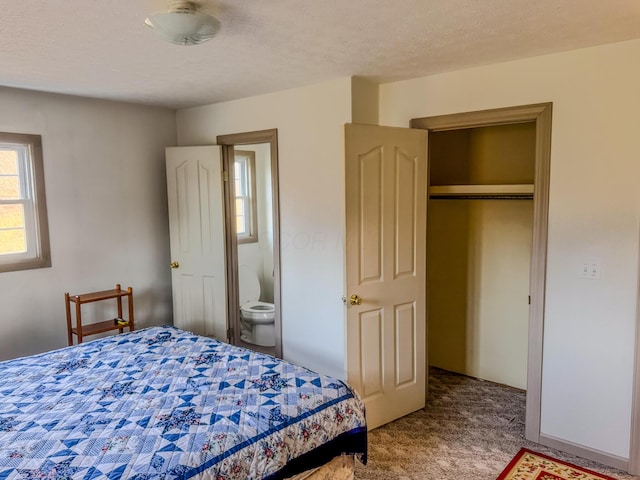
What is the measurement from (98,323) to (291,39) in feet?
9.11

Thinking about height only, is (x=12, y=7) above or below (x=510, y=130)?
above

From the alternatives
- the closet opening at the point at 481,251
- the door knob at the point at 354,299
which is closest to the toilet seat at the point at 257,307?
the closet opening at the point at 481,251

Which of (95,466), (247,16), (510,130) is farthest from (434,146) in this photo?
(95,466)

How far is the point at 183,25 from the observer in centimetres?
189

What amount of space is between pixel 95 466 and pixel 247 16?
1.82 meters

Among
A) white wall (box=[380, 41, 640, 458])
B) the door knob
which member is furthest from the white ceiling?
the door knob

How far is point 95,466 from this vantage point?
1.63 metres

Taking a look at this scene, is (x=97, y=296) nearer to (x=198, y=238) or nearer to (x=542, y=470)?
(x=198, y=238)

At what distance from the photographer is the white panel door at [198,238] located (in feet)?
13.2

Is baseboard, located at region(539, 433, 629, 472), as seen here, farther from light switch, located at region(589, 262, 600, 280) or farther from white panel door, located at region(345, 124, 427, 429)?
light switch, located at region(589, 262, 600, 280)

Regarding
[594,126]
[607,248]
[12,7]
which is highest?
[12,7]

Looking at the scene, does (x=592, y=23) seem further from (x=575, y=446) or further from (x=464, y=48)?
(x=575, y=446)

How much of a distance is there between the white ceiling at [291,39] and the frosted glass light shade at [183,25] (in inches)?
2.0

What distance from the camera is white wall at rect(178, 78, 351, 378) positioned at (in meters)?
3.28
